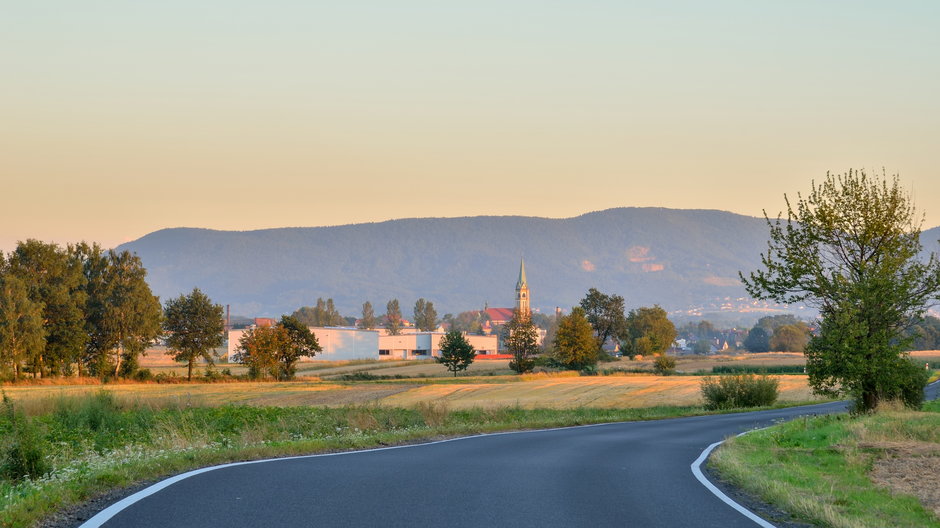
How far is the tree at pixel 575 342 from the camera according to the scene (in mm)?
109188

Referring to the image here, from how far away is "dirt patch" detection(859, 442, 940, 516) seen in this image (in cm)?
1403

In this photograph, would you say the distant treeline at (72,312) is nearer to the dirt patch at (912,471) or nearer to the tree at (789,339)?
the dirt patch at (912,471)

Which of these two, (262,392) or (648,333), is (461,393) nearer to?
(262,392)

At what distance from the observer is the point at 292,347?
97062 mm

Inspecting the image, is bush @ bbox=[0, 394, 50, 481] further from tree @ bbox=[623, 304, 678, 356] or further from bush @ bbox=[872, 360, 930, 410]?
tree @ bbox=[623, 304, 678, 356]

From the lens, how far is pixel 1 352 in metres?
78.4

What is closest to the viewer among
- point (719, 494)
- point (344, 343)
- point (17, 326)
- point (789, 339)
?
point (719, 494)

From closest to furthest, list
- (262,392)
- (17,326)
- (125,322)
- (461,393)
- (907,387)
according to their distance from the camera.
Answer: (907,387), (262,392), (461,393), (17,326), (125,322)

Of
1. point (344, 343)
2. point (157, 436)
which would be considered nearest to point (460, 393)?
point (157, 436)

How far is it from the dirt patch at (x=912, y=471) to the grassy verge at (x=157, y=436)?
32.1ft

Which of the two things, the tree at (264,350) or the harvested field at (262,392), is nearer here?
the harvested field at (262,392)

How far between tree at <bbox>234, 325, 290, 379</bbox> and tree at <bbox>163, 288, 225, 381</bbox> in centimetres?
519

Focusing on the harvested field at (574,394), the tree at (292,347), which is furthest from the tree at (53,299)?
the harvested field at (574,394)

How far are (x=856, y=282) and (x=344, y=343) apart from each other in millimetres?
149151
